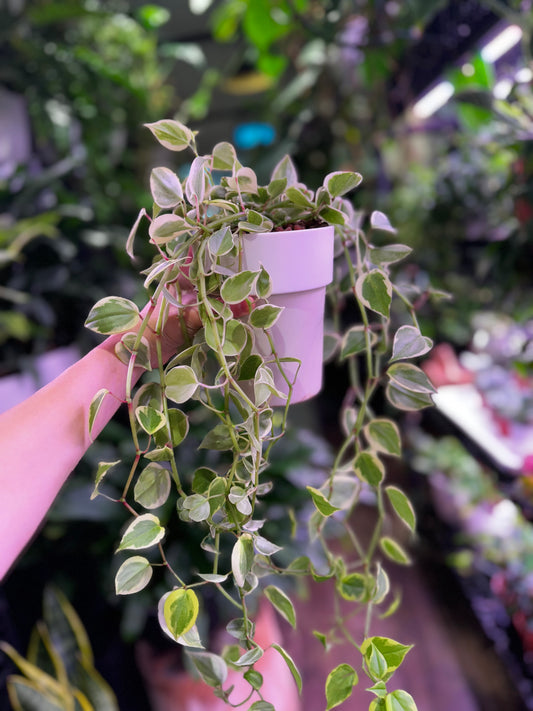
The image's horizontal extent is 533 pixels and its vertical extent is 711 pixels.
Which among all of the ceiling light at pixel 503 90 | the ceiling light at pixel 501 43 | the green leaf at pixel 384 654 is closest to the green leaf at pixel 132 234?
the green leaf at pixel 384 654

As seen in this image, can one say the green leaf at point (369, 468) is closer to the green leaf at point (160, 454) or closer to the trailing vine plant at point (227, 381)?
the trailing vine plant at point (227, 381)

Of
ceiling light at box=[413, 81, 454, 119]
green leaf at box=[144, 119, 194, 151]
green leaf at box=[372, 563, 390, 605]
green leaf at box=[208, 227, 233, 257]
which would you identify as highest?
green leaf at box=[144, 119, 194, 151]

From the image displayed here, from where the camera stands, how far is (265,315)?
37 cm

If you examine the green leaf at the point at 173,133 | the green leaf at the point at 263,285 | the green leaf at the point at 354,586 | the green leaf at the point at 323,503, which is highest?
the green leaf at the point at 173,133

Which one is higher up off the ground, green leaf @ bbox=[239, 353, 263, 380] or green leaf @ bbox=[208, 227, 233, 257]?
green leaf @ bbox=[208, 227, 233, 257]

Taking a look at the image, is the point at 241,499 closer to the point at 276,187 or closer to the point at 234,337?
the point at 234,337

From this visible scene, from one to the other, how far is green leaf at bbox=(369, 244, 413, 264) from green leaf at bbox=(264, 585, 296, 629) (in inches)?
11.1

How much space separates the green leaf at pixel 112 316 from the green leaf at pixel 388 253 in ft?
0.67

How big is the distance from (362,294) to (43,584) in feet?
3.83

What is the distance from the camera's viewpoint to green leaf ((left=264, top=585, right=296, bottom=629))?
0.42 meters

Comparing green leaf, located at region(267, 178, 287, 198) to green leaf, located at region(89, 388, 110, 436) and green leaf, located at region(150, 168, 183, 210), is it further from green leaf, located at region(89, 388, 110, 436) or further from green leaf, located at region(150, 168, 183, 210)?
green leaf, located at region(89, 388, 110, 436)

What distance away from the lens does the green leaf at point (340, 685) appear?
0.37 m

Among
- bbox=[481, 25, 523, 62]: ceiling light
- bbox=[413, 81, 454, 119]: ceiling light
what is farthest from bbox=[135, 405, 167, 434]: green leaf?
bbox=[413, 81, 454, 119]: ceiling light

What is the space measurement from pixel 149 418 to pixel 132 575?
108 mm
